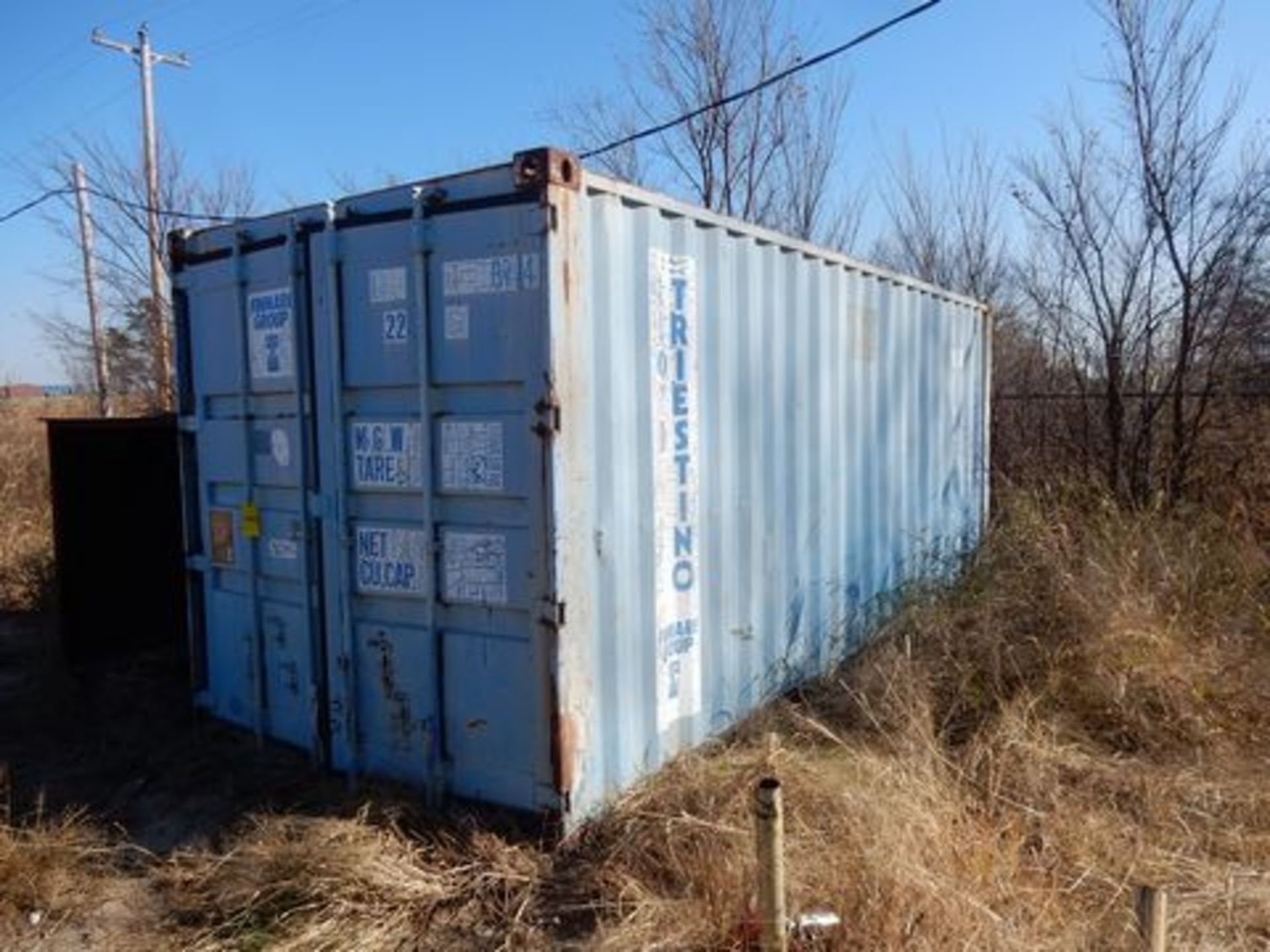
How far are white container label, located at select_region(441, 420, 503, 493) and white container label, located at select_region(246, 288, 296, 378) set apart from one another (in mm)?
991

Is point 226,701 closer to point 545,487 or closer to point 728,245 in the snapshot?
point 545,487

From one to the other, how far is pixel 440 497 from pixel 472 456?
0.83 ft

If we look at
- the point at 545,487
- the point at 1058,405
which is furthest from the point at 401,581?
the point at 1058,405

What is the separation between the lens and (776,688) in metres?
5.50

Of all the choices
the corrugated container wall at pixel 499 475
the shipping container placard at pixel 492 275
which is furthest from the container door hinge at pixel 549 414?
the shipping container placard at pixel 492 275

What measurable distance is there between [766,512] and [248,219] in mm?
2919

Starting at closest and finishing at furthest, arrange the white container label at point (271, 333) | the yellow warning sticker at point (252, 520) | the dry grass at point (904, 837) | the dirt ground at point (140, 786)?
the dry grass at point (904, 837), the dirt ground at point (140, 786), the white container label at point (271, 333), the yellow warning sticker at point (252, 520)

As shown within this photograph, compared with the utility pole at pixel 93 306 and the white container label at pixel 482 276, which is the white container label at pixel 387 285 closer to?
the white container label at pixel 482 276

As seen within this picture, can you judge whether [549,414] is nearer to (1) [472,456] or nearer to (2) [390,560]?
(1) [472,456]

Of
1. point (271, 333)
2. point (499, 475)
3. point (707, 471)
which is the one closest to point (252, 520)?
point (271, 333)

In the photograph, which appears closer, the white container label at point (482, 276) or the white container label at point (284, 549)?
the white container label at point (482, 276)

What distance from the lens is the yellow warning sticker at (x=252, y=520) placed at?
16.0 ft

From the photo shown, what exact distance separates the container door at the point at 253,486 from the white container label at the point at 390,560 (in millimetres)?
351

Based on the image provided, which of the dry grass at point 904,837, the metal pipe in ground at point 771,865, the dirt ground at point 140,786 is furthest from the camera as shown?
the dirt ground at point 140,786
